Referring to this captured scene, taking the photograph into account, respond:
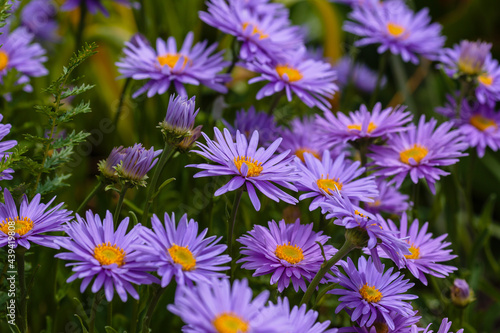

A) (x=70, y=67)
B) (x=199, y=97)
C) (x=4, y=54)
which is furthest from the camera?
(x=199, y=97)

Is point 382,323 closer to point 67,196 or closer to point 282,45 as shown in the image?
point 282,45

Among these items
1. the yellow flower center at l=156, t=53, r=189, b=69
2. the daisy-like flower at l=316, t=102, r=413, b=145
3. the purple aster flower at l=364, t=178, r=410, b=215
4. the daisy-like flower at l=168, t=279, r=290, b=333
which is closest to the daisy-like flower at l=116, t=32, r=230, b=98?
the yellow flower center at l=156, t=53, r=189, b=69

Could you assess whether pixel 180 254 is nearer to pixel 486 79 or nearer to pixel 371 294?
pixel 371 294

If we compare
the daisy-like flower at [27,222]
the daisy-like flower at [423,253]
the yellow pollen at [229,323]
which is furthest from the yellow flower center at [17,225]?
the daisy-like flower at [423,253]

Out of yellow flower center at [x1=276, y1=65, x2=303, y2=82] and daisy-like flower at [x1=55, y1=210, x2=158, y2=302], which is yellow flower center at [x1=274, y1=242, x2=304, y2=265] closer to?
daisy-like flower at [x1=55, y1=210, x2=158, y2=302]

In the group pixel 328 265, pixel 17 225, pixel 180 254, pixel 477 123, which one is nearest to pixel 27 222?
pixel 17 225

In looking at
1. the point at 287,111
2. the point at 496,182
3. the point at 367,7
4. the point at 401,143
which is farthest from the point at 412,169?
the point at 496,182
